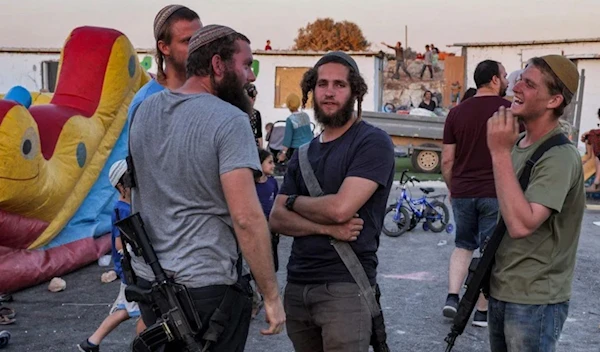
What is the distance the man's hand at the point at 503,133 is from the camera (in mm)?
3080

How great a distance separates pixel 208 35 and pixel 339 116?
0.81m

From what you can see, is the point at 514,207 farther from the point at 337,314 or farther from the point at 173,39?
the point at 173,39

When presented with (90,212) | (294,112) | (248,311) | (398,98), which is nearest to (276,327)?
(248,311)

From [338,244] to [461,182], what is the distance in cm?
285

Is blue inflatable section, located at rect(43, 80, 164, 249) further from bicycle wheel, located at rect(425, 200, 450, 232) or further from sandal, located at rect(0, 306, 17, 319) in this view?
bicycle wheel, located at rect(425, 200, 450, 232)

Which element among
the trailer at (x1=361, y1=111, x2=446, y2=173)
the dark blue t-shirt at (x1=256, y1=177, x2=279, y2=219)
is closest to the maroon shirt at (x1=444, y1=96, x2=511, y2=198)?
the dark blue t-shirt at (x1=256, y1=177, x2=279, y2=219)

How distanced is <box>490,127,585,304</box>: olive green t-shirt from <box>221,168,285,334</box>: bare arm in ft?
3.42

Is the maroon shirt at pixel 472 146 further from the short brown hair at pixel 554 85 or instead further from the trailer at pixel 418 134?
the trailer at pixel 418 134

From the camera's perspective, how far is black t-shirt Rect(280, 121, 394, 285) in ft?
11.2

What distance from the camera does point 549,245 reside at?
3182 millimetres

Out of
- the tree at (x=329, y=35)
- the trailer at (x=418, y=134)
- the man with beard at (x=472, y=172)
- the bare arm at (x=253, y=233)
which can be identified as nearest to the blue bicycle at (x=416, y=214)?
the man with beard at (x=472, y=172)

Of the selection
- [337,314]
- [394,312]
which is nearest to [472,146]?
[394,312]

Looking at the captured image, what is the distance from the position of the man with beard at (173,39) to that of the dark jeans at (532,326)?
2.30 metres

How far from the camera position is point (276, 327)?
9.73ft
